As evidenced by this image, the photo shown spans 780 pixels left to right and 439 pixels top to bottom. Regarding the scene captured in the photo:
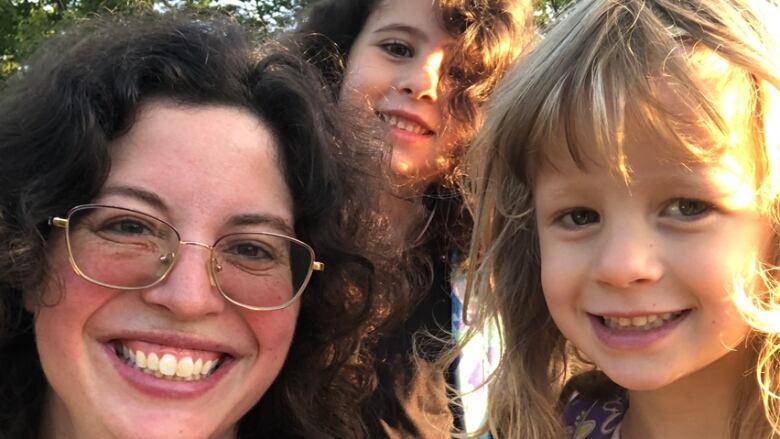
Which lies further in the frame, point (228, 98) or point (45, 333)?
point (228, 98)

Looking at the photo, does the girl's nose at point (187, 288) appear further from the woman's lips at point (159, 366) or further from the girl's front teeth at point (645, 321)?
the girl's front teeth at point (645, 321)

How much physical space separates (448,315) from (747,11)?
1.60 metres

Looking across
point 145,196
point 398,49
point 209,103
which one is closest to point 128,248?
point 145,196

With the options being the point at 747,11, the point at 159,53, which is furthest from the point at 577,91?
the point at 159,53

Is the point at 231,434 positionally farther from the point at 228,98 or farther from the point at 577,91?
the point at 577,91

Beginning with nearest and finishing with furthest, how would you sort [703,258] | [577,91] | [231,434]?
[703,258] → [577,91] → [231,434]

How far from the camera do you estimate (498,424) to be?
2609 millimetres

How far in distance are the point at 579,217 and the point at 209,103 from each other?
988mm

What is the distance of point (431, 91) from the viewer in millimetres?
3318

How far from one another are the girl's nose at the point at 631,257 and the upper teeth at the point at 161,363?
1.02 meters

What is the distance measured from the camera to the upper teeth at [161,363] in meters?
1.92

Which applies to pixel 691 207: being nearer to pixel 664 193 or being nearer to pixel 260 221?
pixel 664 193

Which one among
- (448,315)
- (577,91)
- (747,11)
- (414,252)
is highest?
(747,11)

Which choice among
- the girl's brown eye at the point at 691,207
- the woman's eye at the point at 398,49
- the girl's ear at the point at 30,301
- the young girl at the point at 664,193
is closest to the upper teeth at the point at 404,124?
the woman's eye at the point at 398,49
